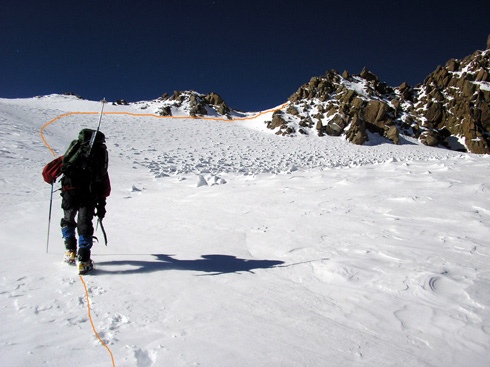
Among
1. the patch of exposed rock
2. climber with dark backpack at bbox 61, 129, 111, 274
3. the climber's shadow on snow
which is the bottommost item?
the climber's shadow on snow

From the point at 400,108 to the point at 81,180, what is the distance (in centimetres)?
4700

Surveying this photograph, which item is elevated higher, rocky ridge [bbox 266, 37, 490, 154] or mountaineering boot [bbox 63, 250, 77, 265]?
rocky ridge [bbox 266, 37, 490, 154]

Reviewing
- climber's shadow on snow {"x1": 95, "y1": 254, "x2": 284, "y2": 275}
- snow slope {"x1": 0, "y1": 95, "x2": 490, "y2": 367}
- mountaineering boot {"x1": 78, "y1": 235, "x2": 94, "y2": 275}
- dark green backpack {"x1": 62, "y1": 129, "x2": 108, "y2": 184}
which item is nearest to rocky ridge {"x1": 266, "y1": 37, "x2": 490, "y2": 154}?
snow slope {"x1": 0, "y1": 95, "x2": 490, "y2": 367}

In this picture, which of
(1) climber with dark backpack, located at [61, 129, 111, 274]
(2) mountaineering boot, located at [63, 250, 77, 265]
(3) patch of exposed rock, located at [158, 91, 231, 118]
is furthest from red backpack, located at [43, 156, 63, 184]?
(3) patch of exposed rock, located at [158, 91, 231, 118]

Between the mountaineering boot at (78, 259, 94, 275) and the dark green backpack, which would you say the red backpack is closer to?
the dark green backpack

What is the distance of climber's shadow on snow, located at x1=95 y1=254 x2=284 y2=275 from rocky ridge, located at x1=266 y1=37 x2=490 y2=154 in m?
29.7

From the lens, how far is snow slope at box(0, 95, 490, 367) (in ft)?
6.72

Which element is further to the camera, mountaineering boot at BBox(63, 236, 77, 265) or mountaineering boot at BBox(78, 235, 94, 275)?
mountaineering boot at BBox(63, 236, 77, 265)

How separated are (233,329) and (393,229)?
3.16m

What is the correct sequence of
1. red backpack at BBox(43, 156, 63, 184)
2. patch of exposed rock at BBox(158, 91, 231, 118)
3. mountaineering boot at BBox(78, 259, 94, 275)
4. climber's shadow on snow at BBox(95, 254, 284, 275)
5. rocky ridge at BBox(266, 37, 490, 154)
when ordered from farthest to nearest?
1. patch of exposed rock at BBox(158, 91, 231, 118)
2. rocky ridge at BBox(266, 37, 490, 154)
3. red backpack at BBox(43, 156, 63, 184)
4. climber's shadow on snow at BBox(95, 254, 284, 275)
5. mountaineering boot at BBox(78, 259, 94, 275)

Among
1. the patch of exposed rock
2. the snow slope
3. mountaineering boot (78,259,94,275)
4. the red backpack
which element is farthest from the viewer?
the patch of exposed rock

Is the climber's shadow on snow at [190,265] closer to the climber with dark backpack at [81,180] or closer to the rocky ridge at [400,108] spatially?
the climber with dark backpack at [81,180]

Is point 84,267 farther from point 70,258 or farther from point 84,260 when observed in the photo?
point 70,258

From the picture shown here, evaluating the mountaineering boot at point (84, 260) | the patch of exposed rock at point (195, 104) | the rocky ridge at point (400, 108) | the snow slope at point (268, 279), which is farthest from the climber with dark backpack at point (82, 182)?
the patch of exposed rock at point (195, 104)
